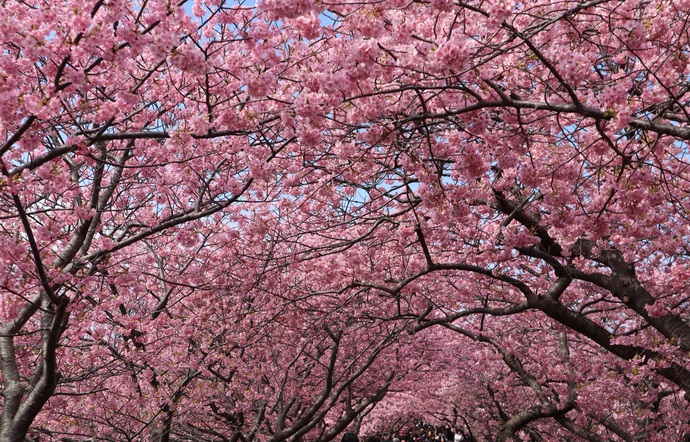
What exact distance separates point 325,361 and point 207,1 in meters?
10.9

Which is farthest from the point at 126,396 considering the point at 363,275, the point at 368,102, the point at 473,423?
the point at 473,423

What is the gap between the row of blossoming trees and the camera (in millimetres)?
4121

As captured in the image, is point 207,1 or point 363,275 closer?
point 207,1

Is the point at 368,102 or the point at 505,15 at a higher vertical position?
the point at 368,102

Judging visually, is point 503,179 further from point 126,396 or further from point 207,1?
point 126,396

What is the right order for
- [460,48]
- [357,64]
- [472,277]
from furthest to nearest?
[472,277] < [357,64] < [460,48]

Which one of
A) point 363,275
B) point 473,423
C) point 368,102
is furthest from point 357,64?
point 473,423

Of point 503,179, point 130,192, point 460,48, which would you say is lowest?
point 460,48

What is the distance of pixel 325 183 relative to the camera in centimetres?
616

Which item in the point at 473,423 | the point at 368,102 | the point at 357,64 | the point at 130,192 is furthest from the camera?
the point at 473,423

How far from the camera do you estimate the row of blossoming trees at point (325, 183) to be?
412cm

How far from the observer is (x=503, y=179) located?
22.0ft

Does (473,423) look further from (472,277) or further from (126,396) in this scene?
(126,396)

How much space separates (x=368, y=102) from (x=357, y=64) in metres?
0.48
